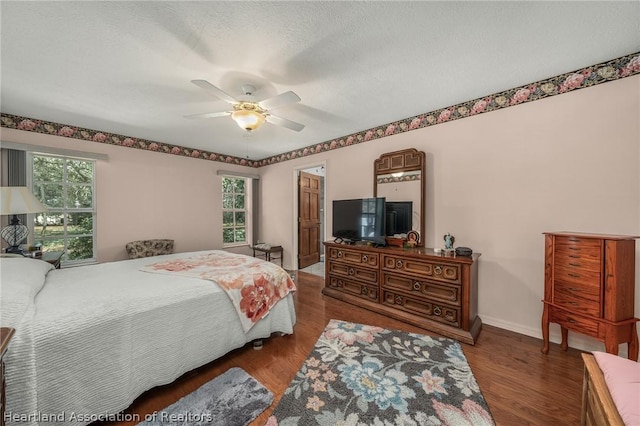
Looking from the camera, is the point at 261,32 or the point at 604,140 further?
the point at 604,140

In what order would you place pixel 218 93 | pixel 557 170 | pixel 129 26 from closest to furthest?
pixel 129 26, pixel 218 93, pixel 557 170

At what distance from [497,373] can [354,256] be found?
5.91 ft

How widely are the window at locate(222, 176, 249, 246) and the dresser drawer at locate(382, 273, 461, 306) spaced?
363 cm

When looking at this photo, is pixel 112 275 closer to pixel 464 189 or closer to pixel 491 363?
pixel 491 363

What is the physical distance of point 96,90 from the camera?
2.29 m

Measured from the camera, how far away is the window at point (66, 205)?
10.2ft

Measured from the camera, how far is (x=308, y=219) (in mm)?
5109

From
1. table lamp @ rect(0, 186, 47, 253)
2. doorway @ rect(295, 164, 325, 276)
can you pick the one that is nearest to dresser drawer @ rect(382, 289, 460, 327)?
doorway @ rect(295, 164, 325, 276)

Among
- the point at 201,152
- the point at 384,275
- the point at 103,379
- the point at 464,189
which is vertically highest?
the point at 201,152

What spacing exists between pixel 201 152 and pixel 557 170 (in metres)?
5.23

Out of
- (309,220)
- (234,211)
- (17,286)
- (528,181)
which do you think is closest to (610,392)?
(528,181)

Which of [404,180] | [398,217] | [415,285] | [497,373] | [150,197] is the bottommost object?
[497,373]

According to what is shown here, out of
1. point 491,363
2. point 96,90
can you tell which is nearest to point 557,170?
point 491,363

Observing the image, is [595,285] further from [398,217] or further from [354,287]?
[354,287]
